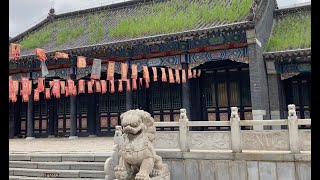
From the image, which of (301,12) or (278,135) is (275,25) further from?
(278,135)

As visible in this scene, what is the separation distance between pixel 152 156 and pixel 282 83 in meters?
9.64

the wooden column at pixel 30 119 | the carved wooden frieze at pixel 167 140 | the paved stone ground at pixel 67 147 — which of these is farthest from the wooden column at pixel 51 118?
the carved wooden frieze at pixel 167 140

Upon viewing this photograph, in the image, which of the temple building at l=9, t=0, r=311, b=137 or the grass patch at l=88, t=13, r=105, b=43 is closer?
the temple building at l=9, t=0, r=311, b=137

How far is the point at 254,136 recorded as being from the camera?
286 inches

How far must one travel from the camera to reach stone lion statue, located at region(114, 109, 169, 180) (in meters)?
6.49

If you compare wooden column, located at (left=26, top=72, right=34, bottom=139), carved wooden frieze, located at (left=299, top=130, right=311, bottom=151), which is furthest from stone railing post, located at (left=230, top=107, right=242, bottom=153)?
wooden column, located at (left=26, top=72, right=34, bottom=139)

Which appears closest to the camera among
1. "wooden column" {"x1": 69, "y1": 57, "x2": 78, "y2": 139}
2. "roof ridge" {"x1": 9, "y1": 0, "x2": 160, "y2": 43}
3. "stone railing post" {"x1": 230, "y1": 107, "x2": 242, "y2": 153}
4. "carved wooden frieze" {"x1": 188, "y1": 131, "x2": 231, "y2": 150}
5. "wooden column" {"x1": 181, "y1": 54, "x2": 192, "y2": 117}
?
"stone railing post" {"x1": 230, "y1": 107, "x2": 242, "y2": 153}

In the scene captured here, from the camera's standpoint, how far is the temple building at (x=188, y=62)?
1293cm

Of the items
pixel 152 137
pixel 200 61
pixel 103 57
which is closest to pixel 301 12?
pixel 200 61

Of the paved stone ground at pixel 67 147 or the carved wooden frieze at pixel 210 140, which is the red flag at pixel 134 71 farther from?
the carved wooden frieze at pixel 210 140

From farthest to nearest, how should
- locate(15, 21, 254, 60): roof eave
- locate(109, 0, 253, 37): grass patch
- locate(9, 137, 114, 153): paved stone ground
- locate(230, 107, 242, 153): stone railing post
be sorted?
locate(109, 0, 253, 37): grass patch
locate(15, 21, 254, 60): roof eave
locate(9, 137, 114, 153): paved stone ground
locate(230, 107, 242, 153): stone railing post

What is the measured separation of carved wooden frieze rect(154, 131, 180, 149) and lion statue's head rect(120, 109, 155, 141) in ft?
3.87

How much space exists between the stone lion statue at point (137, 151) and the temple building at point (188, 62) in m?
6.65

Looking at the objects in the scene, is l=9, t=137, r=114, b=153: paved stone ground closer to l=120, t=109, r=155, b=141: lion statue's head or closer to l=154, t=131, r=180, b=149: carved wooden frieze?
l=154, t=131, r=180, b=149: carved wooden frieze
